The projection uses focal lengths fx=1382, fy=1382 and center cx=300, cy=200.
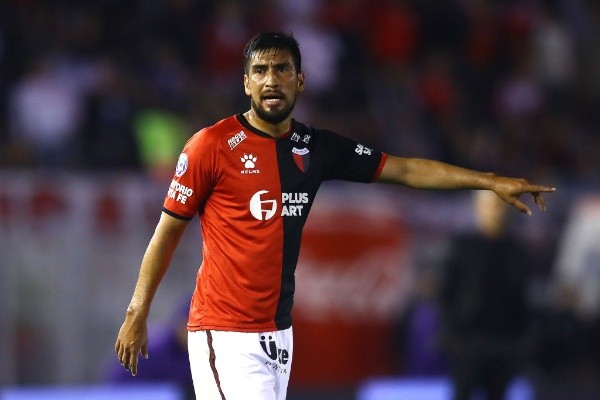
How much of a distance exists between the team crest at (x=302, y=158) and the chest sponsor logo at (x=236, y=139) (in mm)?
239

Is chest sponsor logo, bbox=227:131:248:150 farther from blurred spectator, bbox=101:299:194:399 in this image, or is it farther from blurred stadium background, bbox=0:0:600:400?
blurred stadium background, bbox=0:0:600:400

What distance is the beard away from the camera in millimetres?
5609

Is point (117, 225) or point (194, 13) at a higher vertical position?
point (194, 13)

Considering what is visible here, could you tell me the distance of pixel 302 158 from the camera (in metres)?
5.75

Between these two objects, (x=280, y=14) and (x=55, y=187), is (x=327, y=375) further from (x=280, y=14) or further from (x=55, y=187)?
(x=280, y=14)

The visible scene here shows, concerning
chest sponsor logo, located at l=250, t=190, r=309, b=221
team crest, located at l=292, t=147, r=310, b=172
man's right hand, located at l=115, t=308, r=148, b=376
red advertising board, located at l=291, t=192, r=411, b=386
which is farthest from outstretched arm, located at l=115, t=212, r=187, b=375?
red advertising board, located at l=291, t=192, r=411, b=386

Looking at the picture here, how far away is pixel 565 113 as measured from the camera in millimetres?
14688

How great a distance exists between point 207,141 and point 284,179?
0.37 m

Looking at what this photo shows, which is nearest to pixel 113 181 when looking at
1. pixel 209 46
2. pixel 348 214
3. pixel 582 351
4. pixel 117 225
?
pixel 117 225

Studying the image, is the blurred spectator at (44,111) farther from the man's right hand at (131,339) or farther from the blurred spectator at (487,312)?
the man's right hand at (131,339)

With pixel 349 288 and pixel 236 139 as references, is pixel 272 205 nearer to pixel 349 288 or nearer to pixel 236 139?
pixel 236 139

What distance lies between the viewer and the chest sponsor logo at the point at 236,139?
5.57 m

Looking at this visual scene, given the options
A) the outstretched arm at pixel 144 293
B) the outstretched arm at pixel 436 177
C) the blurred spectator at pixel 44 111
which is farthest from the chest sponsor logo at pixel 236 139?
the blurred spectator at pixel 44 111

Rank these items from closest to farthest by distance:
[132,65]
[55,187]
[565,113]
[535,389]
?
[535,389] → [55,187] → [132,65] → [565,113]
